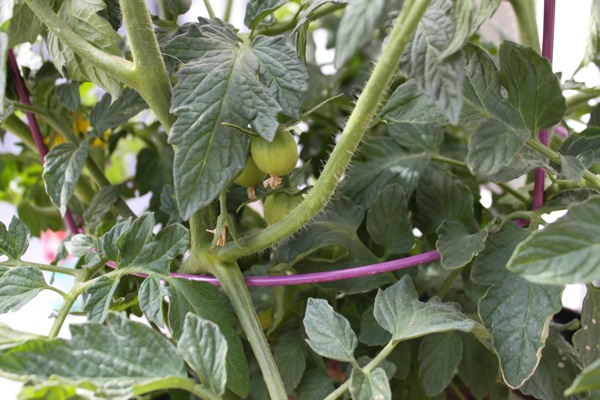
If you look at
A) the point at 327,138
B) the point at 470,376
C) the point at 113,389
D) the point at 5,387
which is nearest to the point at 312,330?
the point at 113,389

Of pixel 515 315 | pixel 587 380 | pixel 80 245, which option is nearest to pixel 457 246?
pixel 515 315

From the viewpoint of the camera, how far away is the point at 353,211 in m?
0.56

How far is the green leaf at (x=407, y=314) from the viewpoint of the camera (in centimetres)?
39

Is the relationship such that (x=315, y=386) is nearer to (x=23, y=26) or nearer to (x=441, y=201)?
(x=441, y=201)

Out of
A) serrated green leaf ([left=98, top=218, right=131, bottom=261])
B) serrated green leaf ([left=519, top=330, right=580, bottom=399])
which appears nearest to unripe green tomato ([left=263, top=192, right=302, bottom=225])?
serrated green leaf ([left=98, top=218, right=131, bottom=261])

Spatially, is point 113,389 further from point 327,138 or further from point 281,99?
point 327,138

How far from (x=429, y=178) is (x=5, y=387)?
748mm

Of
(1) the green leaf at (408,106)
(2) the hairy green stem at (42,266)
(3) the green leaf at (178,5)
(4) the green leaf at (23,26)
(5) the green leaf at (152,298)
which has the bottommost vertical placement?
(2) the hairy green stem at (42,266)

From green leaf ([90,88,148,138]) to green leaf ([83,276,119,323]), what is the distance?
176 millimetres

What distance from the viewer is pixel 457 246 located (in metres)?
0.45

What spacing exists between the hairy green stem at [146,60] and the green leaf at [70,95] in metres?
0.16

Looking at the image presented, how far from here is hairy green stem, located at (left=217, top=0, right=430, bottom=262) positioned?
319 millimetres

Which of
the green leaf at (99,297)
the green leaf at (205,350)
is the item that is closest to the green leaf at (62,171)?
the green leaf at (99,297)

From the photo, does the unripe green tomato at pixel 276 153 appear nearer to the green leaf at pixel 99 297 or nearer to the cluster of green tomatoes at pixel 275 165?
the cluster of green tomatoes at pixel 275 165
